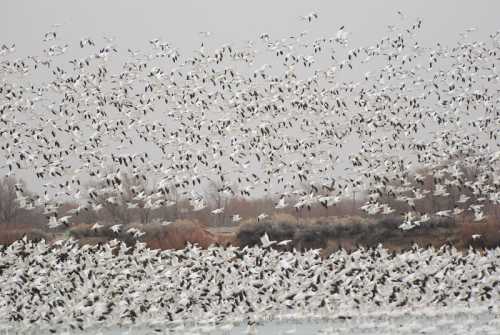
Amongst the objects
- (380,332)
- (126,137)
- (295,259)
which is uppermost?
(126,137)

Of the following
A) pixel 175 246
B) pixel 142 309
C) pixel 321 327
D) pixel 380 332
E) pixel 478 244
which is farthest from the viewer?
pixel 175 246

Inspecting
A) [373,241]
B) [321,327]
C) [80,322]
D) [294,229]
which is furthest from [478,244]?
[80,322]

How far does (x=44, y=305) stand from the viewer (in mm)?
19031

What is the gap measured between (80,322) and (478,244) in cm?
1988

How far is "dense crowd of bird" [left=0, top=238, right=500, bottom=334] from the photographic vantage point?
1922 centimetres

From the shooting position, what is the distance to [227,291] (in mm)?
20156

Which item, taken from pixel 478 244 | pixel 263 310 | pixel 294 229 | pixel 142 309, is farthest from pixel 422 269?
pixel 294 229

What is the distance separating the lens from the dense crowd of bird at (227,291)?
1922cm

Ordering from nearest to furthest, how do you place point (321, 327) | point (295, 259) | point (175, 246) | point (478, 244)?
point (321, 327), point (295, 259), point (478, 244), point (175, 246)

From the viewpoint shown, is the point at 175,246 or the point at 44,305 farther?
the point at 175,246

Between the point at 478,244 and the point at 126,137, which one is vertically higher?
the point at 126,137

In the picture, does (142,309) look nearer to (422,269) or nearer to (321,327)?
(321,327)

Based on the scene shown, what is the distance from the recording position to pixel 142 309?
A: 20734 mm

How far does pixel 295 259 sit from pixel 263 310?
408cm
